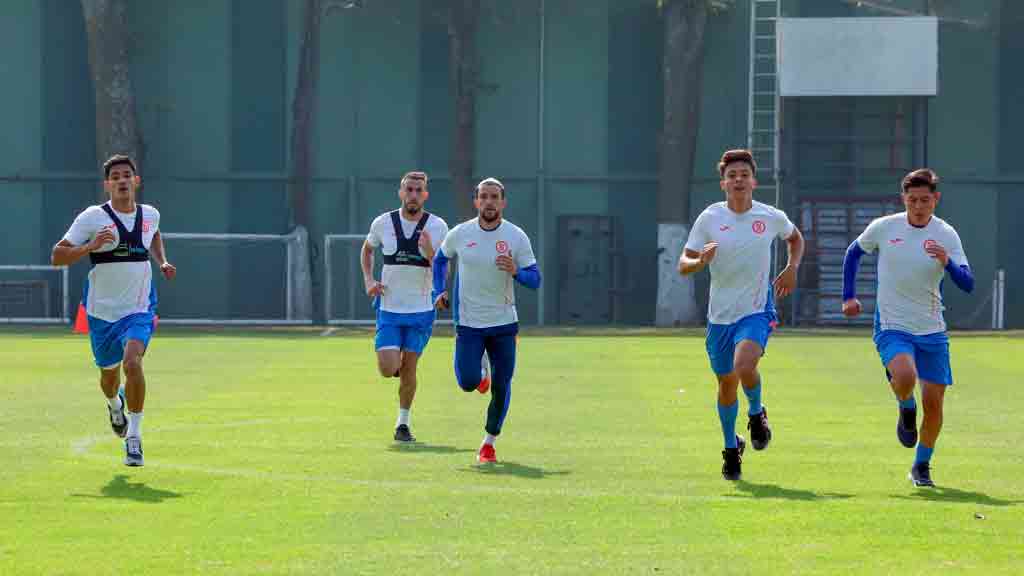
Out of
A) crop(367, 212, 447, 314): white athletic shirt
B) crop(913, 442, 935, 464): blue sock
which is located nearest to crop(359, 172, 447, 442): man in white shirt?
crop(367, 212, 447, 314): white athletic shirt

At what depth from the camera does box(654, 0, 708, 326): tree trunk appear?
45.7 m

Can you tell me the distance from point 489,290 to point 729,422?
91.8 inches

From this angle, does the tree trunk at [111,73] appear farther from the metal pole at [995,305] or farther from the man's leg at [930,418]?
the man's leg at [930,418]

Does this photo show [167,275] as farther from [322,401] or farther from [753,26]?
[753,26]

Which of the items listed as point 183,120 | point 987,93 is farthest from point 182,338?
point 987,93

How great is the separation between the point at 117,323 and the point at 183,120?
33.0m

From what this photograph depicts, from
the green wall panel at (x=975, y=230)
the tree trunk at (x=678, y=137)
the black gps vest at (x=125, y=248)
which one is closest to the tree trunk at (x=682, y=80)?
the tree trunk at (x=678, y=137)

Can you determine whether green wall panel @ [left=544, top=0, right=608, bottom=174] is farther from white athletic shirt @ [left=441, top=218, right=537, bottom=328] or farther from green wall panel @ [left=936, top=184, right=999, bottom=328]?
white athletic shirt @ [left=441, top=218, right=537, bottom=328]

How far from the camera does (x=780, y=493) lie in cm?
1295

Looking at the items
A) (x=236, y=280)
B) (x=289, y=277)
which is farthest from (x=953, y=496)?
(x=236, y=280)

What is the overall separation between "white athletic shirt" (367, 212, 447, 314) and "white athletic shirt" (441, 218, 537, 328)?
221 centimetres

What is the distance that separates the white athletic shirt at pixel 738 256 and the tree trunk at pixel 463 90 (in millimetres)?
32297

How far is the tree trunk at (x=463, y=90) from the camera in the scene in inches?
1818

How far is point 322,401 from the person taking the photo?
21578mm
